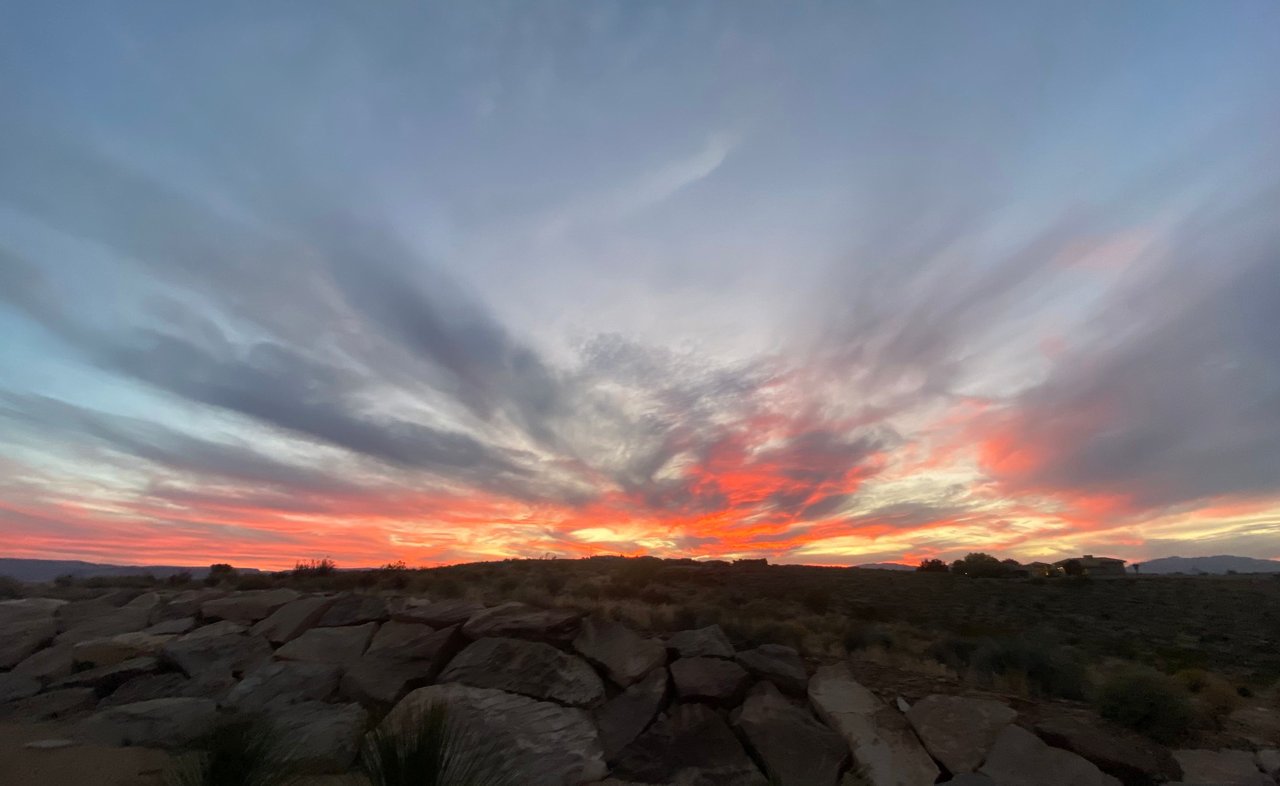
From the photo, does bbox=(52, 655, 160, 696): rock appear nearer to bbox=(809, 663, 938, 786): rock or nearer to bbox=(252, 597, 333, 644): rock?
bbox=(252, 597, 333, 644): rock

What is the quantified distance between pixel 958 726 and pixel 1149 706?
279 cm

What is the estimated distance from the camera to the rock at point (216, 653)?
45.4 feet

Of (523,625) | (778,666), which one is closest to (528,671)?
(523,625)

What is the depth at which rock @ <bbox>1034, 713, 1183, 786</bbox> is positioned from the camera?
836 centimetres

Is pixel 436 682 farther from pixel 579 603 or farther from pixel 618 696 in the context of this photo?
pixel 579 603

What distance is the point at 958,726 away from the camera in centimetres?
934

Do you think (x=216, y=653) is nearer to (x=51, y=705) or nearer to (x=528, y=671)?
(x=51, y=705)

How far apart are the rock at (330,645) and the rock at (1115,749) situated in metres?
11.4

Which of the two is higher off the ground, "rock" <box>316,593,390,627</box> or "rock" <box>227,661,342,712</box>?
"rock" <box>316,593,390,627</box>

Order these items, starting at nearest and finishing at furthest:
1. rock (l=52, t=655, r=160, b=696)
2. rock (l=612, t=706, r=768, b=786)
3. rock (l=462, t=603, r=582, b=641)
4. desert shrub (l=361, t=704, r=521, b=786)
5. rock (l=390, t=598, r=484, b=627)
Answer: desert shrub (l=361, t=704, r=521, b=786) → rock (l=612, t=706, r=768, b=786) → rock (l=462, t=603, r=582, b=641) → rock (l=390, t=598, r=484, b=627) → rock (l=52, t=655, r=160, b=696)

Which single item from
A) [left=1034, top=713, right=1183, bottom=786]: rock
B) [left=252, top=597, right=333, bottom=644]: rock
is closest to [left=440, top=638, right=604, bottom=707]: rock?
[left=252, top=597, right=333, bottom=644]: rock

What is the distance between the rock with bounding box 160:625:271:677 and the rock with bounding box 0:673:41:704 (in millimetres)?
2518

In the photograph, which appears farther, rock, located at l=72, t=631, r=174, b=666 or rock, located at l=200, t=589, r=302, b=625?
Result: rock, located at l=200, t=589, r=302, b=625

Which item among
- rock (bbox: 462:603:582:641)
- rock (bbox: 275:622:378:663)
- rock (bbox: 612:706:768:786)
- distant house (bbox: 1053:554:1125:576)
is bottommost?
rock (bbox: 612:706:768:786)
